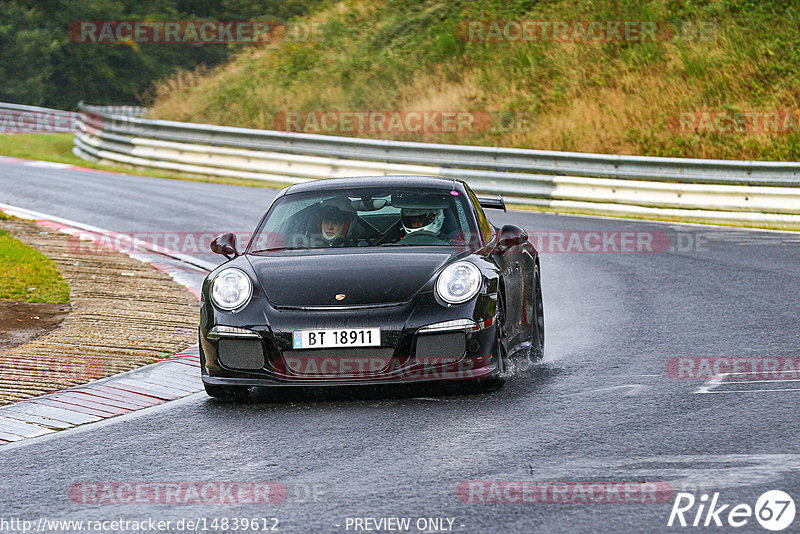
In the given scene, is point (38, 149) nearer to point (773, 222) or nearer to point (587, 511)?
point (773, 222)

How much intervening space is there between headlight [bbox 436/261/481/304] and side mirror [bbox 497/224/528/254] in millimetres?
742

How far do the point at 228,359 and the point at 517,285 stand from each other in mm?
2052

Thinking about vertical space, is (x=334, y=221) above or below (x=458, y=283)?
above

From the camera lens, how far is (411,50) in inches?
1264

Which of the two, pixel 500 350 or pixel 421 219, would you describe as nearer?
pixel 500 350

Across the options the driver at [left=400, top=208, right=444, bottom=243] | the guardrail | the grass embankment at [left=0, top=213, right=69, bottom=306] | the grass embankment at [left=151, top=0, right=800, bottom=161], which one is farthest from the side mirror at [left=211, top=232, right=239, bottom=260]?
the grass embankment at [left=151, top=0, right=800, bottom=161]

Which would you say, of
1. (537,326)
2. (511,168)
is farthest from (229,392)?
(511,168)

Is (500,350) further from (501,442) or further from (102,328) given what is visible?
(102,328)

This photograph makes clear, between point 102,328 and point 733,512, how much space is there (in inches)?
238

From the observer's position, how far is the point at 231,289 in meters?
7.08

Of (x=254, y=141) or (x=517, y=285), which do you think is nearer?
(x=517, y=285)

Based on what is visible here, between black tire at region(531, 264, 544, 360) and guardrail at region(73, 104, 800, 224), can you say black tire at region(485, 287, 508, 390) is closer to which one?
black tire at region(531, 264, 544, 360)

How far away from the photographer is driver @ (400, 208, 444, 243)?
7.80 m

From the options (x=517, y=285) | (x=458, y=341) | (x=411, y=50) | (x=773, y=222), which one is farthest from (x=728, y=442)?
(x=411, y=50)
